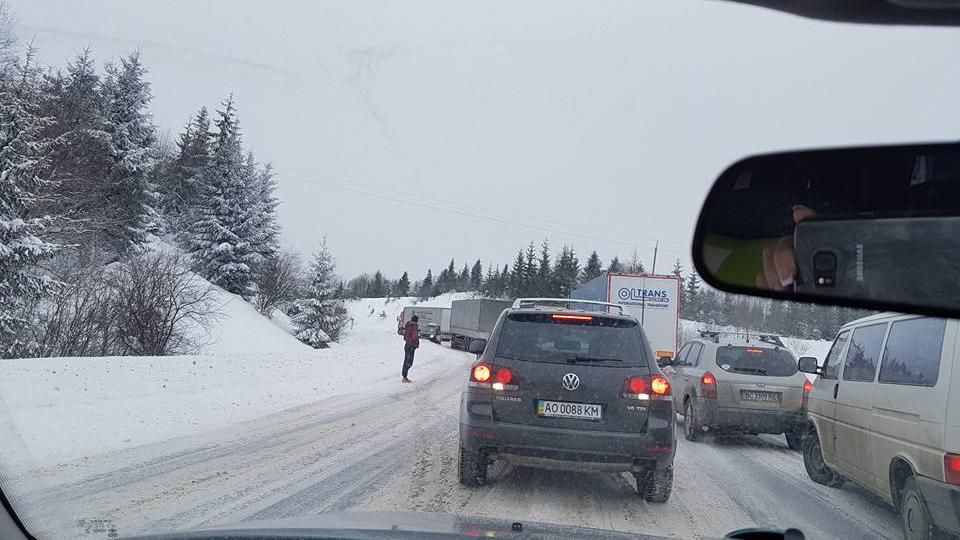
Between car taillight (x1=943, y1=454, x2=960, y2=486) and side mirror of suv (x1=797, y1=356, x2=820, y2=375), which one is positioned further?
side mirror of suv (x1=797, y1=356, x2=820, y2=375)

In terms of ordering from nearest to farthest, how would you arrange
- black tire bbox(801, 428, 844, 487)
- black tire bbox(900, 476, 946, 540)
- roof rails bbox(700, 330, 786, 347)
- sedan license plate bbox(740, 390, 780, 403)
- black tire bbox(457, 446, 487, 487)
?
black tire bbox(900, 476, 946, 540) → black tire bbox(457, 446, 487, 487) → black tire bbox(801, 428, 844, 487) → sedan license plate bbox(740, 390, 780, 403) → roof rails bbox(700, 330, 786, 347)

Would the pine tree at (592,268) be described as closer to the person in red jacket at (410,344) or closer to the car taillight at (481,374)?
the person in red jacket at (410,344)

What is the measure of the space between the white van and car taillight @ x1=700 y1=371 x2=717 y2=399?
3095mm

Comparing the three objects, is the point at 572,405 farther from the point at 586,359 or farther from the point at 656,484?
the point at 656,484

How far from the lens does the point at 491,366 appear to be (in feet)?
21.5

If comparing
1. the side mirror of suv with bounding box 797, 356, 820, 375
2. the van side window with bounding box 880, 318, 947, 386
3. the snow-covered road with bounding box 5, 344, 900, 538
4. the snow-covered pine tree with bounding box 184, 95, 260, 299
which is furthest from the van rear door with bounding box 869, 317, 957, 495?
the snow-covered pine tree with bounding box 184, 95, 260, 299

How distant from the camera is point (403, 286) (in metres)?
73.2

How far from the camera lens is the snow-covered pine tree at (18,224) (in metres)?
15.9

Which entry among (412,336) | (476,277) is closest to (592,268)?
(476,277)

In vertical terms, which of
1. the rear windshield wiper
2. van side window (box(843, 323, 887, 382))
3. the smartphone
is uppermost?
the smartphone

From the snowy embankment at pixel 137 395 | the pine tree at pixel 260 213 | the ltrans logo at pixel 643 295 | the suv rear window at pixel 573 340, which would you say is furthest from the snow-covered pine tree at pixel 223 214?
the suv rear window at pixel 573 340

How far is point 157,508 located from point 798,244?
16.4ft

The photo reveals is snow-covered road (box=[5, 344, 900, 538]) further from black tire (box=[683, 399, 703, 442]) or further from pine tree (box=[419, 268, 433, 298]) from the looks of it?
pine tree (box=[419, 268, 433, 298])

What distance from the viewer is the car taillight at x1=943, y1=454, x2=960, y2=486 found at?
453 cm
